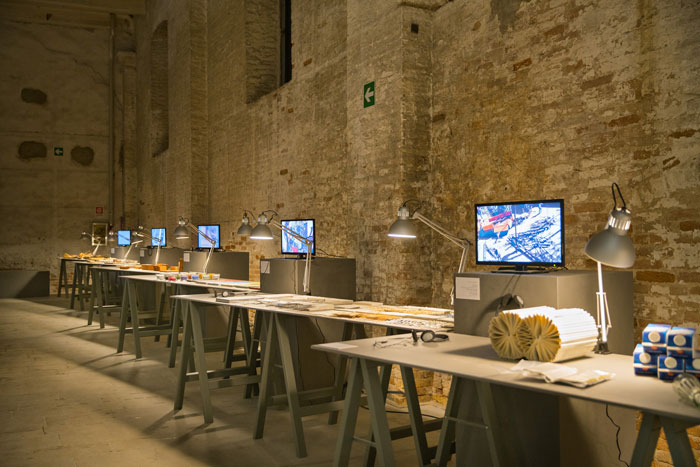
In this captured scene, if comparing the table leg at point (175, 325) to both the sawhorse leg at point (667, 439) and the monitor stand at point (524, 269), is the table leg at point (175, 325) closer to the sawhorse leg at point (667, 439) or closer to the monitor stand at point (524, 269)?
the monitor stand at point (524, 269)

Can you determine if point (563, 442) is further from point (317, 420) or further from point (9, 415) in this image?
point (9, 415)

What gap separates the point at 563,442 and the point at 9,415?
3.74m

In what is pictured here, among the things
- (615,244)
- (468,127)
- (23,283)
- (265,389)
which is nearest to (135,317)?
(265,389)

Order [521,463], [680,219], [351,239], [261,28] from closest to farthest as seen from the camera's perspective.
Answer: [521,463]
[680,219]
[351,239]
[261,28]

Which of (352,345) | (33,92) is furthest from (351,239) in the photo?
(33,92)

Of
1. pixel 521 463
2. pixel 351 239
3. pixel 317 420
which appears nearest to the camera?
pixel 521 463

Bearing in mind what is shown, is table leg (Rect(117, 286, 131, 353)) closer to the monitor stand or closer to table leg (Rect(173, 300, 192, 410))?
table leg (Rect(173, 300, 192, 410))

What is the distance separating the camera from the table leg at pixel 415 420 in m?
3.16

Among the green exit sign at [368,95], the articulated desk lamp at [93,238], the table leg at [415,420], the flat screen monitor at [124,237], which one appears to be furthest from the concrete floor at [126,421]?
the articulated desk lamp at [93,238]

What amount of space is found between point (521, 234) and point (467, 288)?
15.2 inches

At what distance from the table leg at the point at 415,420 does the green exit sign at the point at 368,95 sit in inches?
102

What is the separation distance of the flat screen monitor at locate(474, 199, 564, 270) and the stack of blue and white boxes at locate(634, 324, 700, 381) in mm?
775

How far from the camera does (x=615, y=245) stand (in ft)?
7.50

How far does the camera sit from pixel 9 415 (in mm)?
4402
